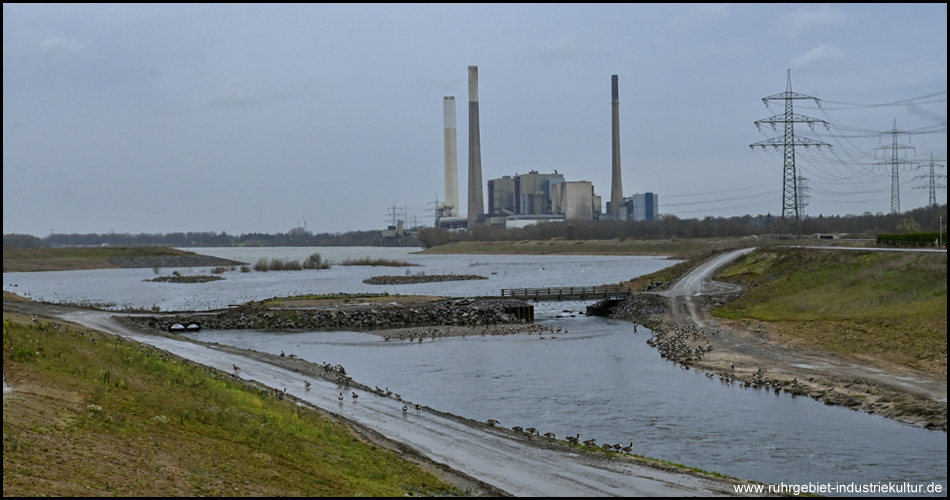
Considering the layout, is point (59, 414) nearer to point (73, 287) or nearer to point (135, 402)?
point (135, 402)

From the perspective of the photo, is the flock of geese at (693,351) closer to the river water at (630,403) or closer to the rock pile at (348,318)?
the river water at (630,403)

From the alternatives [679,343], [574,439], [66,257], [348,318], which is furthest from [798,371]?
[66,257]

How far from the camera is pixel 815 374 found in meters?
31.5

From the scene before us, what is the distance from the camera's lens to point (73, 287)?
3765 inches

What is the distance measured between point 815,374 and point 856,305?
44.9 feet

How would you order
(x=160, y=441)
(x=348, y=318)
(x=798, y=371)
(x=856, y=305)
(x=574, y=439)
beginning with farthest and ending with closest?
(x=348, y=318) < (x=856, y=305) < (x=798, y=371) < (x=574, y=439) < (x=160, y=441)

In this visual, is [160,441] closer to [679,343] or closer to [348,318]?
[679,343]

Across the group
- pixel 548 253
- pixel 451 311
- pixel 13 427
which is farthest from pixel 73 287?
pixel 548 253

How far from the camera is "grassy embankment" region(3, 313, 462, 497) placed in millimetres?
12398

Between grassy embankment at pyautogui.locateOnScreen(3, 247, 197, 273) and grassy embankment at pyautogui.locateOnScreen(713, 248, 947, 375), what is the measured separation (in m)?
125

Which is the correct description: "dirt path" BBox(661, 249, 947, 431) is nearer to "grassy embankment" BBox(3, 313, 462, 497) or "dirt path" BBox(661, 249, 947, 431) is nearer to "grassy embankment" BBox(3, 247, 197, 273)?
"grassy embankment" BBox(3, 313, 462, 497)

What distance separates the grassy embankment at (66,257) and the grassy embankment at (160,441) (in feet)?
434

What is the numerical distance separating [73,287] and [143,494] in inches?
3711

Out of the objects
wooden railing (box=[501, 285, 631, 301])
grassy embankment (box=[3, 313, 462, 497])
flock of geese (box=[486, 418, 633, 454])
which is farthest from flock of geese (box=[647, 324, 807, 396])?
grassy embankment (box=[3, 313, 462, 497])
